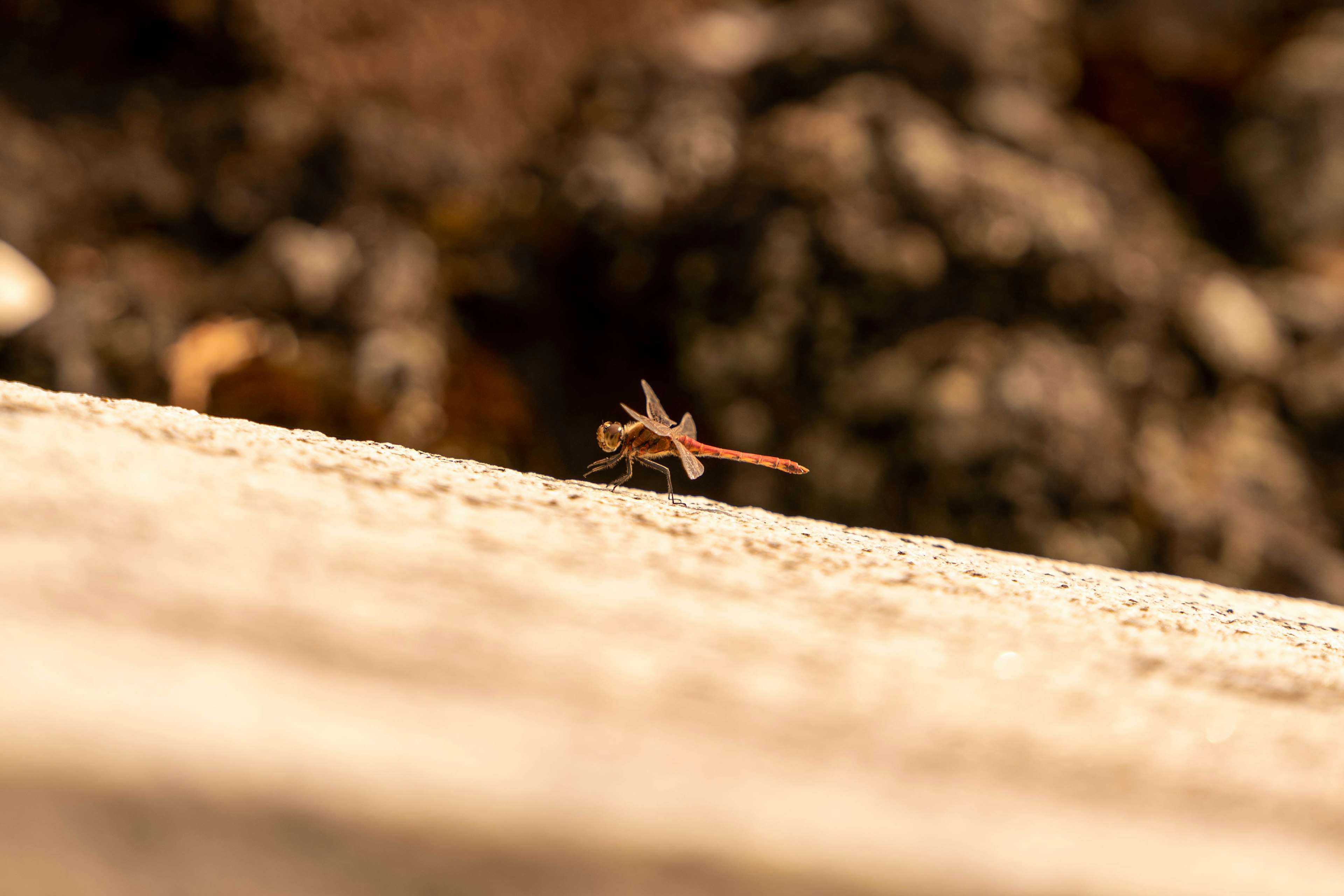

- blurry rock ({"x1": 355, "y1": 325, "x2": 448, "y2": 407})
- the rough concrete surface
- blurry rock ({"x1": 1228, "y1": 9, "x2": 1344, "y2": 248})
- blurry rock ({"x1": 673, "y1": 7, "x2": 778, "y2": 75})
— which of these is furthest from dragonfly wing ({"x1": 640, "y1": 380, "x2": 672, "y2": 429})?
blurry rock ({"x1": 1228, "y1": 9, "x2": 1344, "y2": 248})

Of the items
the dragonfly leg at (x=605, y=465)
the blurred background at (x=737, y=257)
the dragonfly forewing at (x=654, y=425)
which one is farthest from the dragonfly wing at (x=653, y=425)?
the blurred background at (x=737, y=257)

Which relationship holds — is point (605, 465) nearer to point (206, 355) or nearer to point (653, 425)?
point (653, 425)

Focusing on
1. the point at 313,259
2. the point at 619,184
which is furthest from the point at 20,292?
the point at 619,184

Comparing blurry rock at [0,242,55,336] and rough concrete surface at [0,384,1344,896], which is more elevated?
blurry rock at [0,242,55,336]

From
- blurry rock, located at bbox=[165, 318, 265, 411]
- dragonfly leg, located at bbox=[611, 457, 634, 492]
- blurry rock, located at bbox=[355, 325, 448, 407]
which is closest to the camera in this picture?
dragonfly leg, located at bbox=[611, 457, 634, 492]

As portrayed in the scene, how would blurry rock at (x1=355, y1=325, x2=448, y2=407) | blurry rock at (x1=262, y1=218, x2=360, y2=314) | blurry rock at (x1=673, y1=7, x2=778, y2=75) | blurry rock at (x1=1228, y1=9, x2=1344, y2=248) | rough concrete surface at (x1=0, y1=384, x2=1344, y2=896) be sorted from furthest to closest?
blurry rock at (x1=673, y1=7, x2=778, y2=75)
blurry rock at (x1=1228, y1=9, x2=1344, y2=248)
blurry rock at (x1=262, y1=218, x2=360, y2=314)
blurry rock at (x1=355, y1=325, x2=448, y2=407)
rough concrete surface at (x1=0, y1=384, x2=1344, y2=896)

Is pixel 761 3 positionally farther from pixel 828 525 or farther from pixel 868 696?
pixel 868 696

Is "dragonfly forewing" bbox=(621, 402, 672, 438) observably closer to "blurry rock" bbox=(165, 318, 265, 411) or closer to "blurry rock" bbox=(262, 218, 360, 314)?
"blurry rock" bbox=(165, 318, 265, 411)
